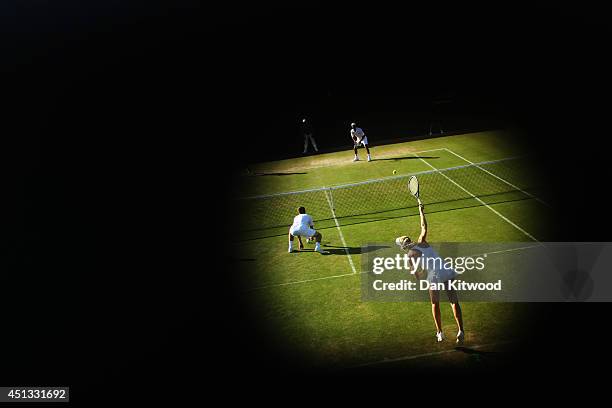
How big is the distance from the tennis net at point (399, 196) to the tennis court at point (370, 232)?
0.03m

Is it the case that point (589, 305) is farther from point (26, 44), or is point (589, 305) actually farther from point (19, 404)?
point (26, 44)

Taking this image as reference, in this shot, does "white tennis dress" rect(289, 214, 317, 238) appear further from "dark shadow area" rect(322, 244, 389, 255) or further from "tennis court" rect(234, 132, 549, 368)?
"dark shadow area" rect(322, 244, 389, 255)

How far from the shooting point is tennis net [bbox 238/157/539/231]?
43.4 ft

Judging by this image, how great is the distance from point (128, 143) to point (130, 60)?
3874 millimetres

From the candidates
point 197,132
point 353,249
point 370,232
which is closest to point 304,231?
point 353,249

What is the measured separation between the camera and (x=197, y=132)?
25.1 m

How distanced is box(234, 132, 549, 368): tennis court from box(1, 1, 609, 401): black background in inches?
22.9

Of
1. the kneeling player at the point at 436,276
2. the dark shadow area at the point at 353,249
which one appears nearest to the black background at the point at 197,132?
the kneeling player at the point at 436,276

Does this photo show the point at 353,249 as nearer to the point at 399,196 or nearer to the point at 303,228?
the point at 303,228

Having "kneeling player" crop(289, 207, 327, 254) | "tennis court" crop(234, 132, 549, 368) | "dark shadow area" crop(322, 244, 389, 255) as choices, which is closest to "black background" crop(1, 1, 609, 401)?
"tennis court" crop(234, 132, 549, 368)

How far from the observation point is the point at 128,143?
21.1 metres

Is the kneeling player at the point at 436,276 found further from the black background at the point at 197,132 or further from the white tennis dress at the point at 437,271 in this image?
the black background at the point at 197,132

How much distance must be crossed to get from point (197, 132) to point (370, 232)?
16090mm

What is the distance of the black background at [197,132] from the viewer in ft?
27.2
